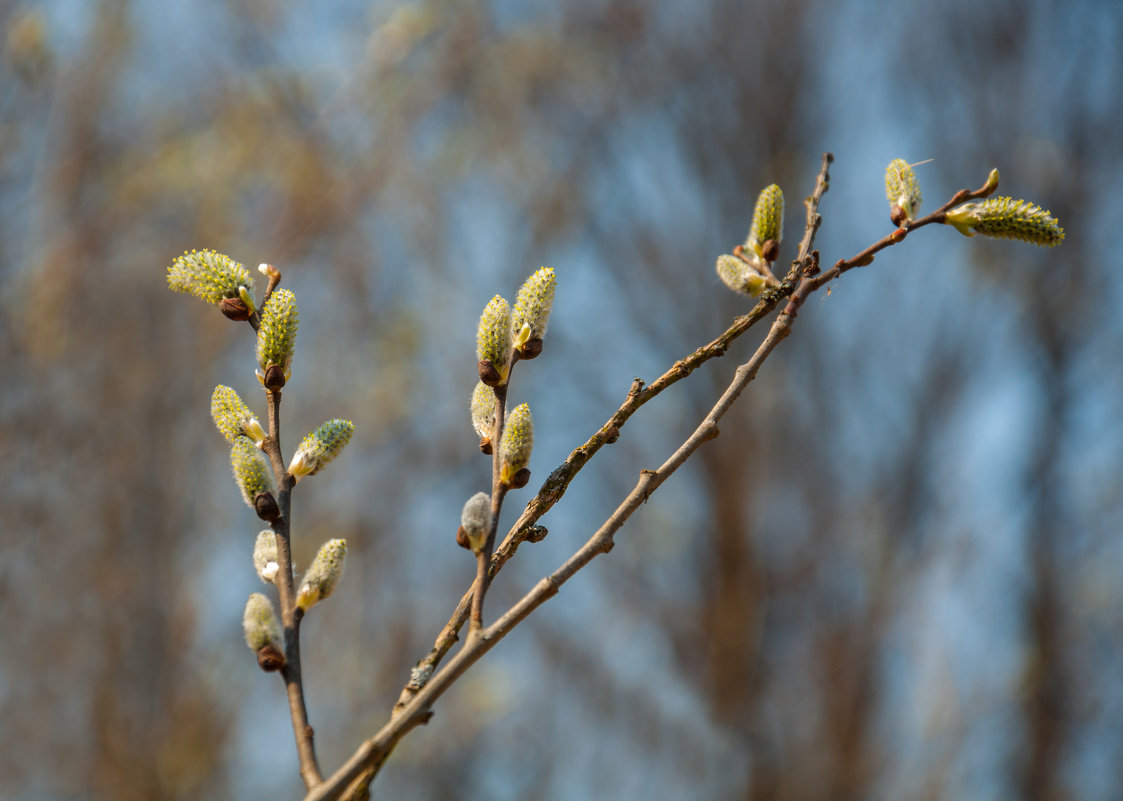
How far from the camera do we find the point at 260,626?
2.87 feet

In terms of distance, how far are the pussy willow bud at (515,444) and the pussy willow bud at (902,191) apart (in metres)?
0.55

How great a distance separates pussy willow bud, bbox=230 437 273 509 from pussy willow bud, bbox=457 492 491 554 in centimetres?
21

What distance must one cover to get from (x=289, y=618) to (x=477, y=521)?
0.65 ft

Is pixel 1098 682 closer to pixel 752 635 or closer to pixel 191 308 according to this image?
pixel 752 635

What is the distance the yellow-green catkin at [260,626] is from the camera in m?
0.87

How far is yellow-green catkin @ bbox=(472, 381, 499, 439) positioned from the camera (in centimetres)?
108

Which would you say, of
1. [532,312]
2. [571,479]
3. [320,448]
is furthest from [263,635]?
[532,312]

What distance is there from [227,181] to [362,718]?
9.73 feet

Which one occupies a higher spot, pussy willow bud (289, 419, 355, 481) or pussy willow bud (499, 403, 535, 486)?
pussy willow bud (289, 419, 355, 481)

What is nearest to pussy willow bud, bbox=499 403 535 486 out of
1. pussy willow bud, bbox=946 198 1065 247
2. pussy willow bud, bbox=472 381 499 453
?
pussy willow bud, bbox=472 381 499 453

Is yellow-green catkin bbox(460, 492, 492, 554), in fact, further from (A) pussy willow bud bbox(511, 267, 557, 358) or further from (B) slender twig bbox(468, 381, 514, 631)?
(A) pussy willow bud bbox(511, 267, 557, 358)

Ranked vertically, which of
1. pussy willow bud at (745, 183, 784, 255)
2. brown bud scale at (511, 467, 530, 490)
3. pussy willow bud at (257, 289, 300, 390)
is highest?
pussy willow bud at (745, 183, 784, 255)

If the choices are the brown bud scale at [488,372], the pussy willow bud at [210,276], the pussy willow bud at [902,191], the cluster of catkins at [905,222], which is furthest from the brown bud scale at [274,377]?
the pussy willow bud at [902,191]

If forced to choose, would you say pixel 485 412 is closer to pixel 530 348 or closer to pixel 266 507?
pixel 530 348
